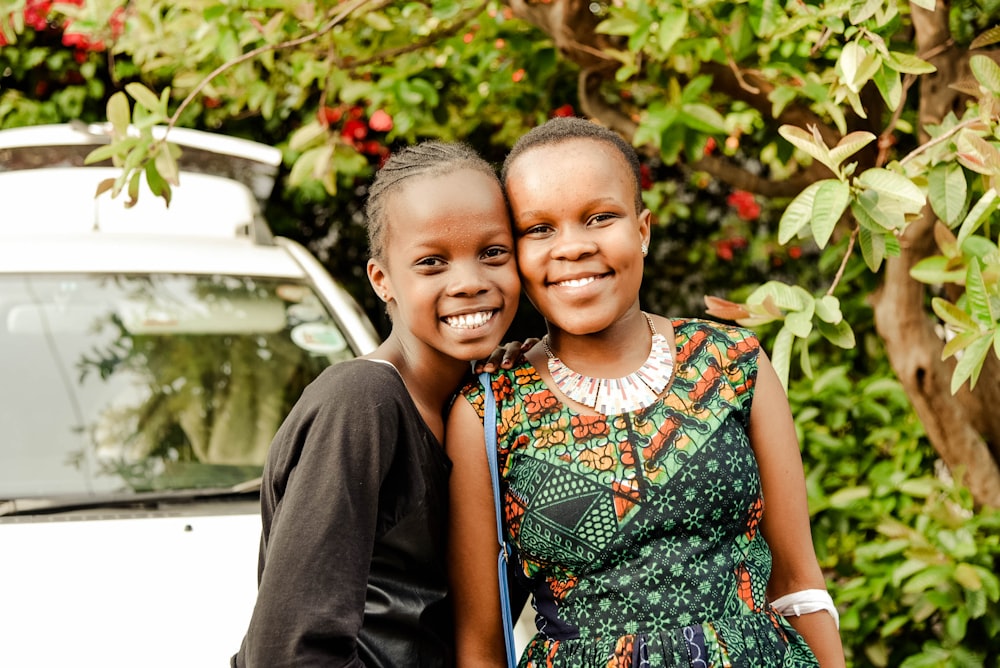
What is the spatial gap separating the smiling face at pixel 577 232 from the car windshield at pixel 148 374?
4.66 feet

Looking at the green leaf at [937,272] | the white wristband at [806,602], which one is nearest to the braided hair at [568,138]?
the white wristband at [806,602]

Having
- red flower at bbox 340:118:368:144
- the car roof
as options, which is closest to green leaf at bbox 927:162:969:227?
the car roof

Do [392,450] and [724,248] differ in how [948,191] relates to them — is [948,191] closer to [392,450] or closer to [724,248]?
[392,450]

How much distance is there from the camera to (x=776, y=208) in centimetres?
583

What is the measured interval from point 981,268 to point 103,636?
70.5 inches

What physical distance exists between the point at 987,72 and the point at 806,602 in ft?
3.37

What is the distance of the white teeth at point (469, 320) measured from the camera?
1705mm

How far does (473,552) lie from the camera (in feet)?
5.52

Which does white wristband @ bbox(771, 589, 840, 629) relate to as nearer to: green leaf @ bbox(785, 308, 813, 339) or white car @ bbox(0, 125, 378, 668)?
green leaf @ bbox(785, 308, 813, 339)

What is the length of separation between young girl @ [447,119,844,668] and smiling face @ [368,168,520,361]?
5 cm

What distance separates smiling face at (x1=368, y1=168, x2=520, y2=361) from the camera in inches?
66.4

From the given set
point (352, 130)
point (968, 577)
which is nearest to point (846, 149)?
point (968, 577)

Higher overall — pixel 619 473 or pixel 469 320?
pixel 469 320

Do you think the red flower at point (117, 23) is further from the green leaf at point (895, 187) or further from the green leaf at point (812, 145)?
the green leaf at point (895, 187)
